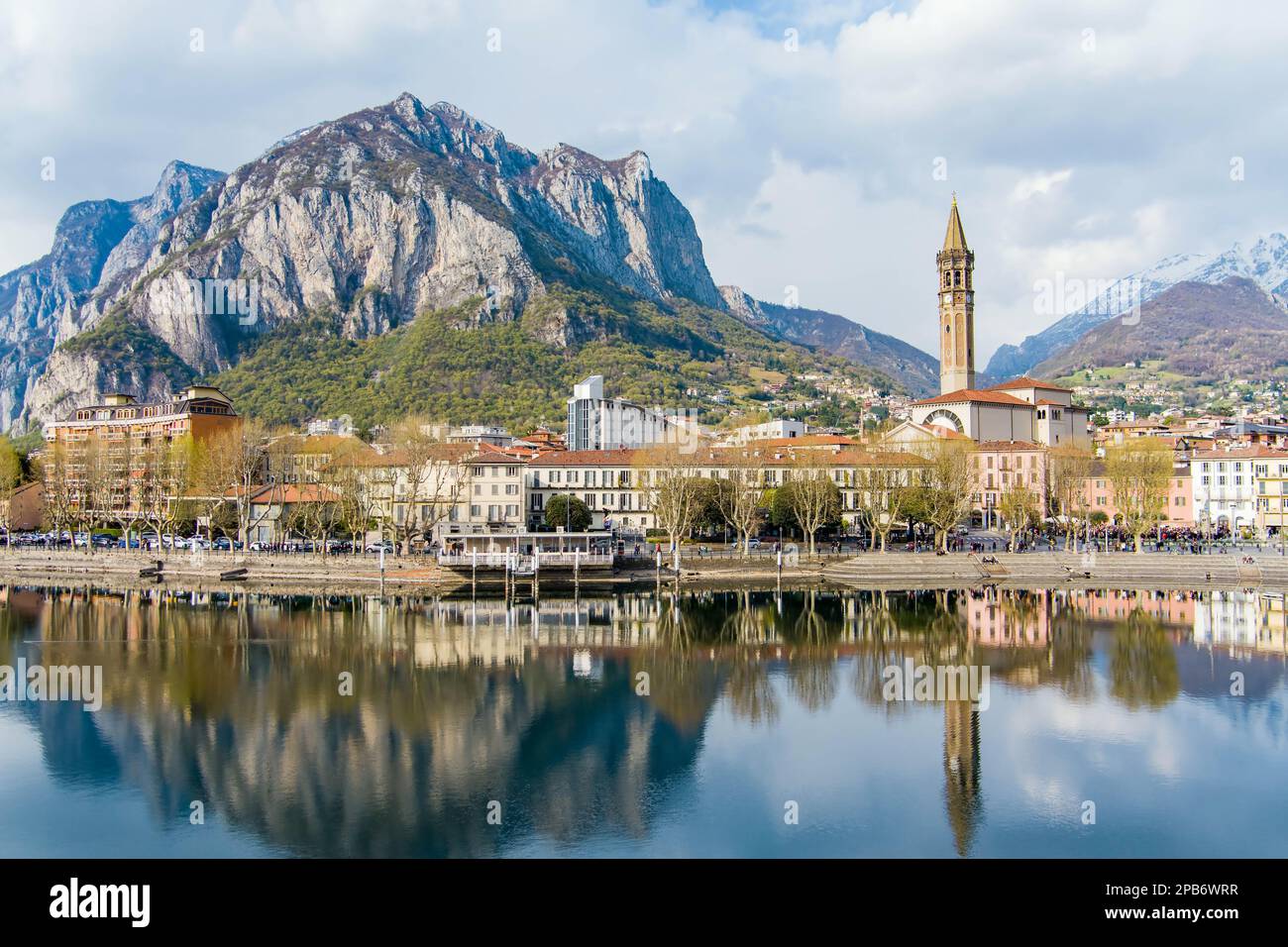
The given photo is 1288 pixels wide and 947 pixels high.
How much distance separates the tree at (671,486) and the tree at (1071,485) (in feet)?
77.9

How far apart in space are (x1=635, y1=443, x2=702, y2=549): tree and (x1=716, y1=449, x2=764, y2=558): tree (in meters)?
1.98

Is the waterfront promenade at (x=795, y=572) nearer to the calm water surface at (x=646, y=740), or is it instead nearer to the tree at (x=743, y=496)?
the tree at (x=743, y=496)

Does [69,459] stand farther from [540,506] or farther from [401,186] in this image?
[401,186]

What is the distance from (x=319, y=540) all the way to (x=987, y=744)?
50.0m

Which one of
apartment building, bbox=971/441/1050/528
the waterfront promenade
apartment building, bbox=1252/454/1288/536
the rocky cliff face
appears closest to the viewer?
the waterfront promenade

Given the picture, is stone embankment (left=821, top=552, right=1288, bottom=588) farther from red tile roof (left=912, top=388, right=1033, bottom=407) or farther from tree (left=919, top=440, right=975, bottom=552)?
Answer: red tile roof (left=912, top=388, right=1033, bottom=407)

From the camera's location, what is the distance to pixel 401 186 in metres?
154

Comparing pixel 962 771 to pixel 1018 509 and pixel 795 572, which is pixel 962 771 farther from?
pixel 1018 509

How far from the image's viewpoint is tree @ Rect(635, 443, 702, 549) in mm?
62406

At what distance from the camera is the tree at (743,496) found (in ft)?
213

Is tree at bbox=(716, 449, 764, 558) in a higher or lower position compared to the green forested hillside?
lower

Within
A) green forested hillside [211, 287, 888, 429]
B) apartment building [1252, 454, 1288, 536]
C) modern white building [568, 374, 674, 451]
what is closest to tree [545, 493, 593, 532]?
modern white building [568, 374, 674, 451]
